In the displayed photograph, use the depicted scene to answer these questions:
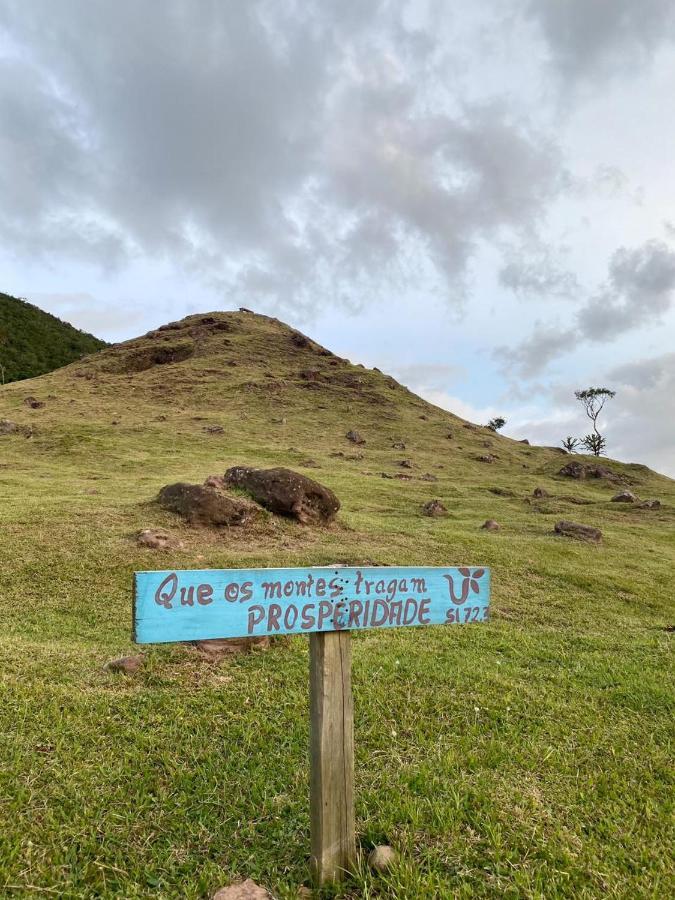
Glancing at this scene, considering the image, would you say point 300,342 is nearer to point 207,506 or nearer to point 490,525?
point 490,525

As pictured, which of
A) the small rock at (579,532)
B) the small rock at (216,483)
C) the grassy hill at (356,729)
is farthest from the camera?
the small rock at (579,532)

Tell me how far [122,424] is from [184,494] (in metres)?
21.0

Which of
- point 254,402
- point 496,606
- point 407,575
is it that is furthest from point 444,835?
point 254,402

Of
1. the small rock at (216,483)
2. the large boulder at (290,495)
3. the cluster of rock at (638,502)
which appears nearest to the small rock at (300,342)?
the cluster of rock at (638,502)

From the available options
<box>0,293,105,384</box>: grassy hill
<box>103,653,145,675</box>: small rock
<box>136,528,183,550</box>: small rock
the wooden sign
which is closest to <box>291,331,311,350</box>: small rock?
<box>0,293,105,384</box>: grassy hill

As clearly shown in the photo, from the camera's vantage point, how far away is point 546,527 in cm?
1731

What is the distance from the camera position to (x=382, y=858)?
2.96m

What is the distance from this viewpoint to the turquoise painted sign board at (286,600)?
262 cm

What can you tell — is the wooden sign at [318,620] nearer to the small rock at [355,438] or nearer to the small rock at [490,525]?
the small rock at [490,525]

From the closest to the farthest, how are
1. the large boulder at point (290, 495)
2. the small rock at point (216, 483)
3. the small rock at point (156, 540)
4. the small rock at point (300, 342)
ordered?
the small rock at point (156, 540), the large boulder at point (290, 495), the small rock at point (216, 483), the small rock at point (300, 342)

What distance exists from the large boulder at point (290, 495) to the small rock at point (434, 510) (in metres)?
4.97

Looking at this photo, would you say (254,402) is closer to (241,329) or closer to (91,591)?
(241,329)

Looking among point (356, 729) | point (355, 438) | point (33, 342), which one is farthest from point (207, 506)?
point (33, 342)

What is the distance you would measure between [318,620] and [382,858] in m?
1.40
